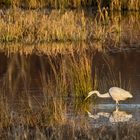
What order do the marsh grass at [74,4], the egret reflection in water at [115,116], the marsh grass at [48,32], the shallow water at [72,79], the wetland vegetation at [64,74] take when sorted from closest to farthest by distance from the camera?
the wetland vegetation at [64,74]
the egret reflection in water at [115,116]
the shallow water at [72,79]
the marsh grass at [48,32]
the marsh grass at [74,4]

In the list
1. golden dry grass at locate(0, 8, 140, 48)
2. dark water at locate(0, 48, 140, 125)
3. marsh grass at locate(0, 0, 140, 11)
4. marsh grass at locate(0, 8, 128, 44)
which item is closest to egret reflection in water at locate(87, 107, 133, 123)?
dark water at locate(0, 48, 140, 125)

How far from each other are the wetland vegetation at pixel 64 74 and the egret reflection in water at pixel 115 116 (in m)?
0.03

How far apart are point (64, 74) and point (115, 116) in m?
2.18

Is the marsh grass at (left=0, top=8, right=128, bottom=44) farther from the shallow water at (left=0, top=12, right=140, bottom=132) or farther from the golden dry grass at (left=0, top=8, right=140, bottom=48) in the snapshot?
the shallow water at (left=0, top=12, right=140, bottom=132)

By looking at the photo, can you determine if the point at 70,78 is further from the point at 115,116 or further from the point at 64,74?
the point at 115,116

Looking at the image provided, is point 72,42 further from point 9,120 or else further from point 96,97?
point 9,120

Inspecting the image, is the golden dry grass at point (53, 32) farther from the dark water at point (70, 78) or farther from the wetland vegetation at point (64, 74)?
the dark water at point (70, 78)

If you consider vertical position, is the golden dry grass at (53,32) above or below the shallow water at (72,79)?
above

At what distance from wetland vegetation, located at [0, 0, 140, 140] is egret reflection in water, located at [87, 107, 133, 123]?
29 millimetres

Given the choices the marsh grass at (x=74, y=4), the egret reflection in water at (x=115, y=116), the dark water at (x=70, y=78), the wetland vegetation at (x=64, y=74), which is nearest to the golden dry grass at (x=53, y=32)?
the wetland vegetation at (x=64, y=74)

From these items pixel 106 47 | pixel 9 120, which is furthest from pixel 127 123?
pixel 106 47

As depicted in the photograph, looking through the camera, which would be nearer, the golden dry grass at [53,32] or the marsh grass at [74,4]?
the golden dry grass at [53,32]

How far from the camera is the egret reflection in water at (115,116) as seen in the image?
28.1 ft

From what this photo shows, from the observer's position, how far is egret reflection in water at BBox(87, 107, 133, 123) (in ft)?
28.1
